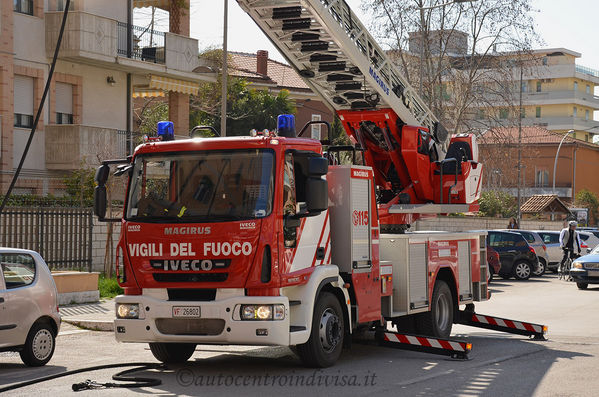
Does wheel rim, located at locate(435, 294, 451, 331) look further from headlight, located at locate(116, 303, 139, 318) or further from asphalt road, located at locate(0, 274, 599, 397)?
headlight, located at locate(116, 303, 139, 318)

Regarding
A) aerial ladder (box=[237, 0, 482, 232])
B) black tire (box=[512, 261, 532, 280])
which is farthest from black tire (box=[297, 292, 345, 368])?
black tire (box=[512, 261, 532, 280])

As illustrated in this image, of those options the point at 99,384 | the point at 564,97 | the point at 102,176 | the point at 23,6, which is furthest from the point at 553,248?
the point at 564,97

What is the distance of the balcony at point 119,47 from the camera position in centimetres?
2931

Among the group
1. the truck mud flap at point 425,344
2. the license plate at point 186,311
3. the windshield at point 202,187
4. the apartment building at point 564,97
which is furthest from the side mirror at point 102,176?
the apartment building at point 564,97

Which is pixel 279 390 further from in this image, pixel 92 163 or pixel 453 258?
pixel 92 163

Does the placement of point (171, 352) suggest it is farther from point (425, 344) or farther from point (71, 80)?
point (71, 80)

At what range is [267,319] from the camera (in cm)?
1021

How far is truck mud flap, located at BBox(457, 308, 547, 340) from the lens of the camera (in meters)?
14.5

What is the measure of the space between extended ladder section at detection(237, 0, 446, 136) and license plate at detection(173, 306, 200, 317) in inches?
195

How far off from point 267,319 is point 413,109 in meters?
6.57

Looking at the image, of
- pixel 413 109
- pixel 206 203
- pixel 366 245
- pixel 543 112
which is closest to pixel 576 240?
pixel 413 109

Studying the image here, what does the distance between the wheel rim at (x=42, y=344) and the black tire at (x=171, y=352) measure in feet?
4.55

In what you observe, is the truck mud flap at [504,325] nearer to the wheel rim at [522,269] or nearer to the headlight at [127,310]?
the headlight at [127,310]

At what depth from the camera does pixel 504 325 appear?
1467 centimetres
